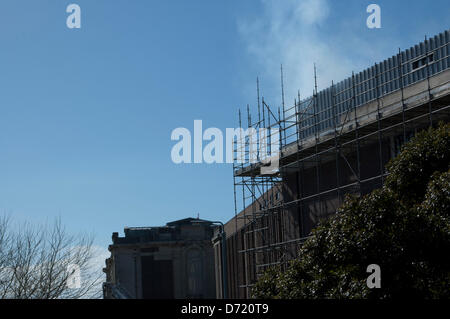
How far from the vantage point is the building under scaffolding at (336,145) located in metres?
26.8

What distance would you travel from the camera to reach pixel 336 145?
29016 millimetres

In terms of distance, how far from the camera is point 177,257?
78938 mm

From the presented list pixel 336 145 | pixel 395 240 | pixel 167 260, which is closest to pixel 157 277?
pixel 167 260

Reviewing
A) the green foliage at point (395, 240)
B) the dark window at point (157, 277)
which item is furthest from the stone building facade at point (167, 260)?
the green foliage at point (395, 240)

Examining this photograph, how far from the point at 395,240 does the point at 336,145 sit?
1205 centimetres

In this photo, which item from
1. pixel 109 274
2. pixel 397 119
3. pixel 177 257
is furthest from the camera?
pixel 109 274

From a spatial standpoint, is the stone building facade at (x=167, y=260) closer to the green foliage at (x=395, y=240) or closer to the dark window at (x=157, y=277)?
the dark window at (x=157, y=277)

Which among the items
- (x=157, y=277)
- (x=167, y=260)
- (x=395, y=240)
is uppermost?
(x=167, y=260)

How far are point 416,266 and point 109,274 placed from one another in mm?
75243

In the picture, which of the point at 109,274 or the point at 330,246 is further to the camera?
the point at 109,274

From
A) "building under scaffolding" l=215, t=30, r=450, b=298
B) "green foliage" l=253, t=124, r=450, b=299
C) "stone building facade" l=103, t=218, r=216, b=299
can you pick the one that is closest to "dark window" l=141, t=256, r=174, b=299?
"stone building facade" l=103, t=218, r=216, b=299

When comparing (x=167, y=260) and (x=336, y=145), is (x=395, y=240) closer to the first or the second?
(x=336, y=145)
